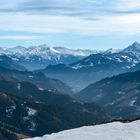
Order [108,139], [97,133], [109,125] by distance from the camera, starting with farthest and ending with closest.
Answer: [109,125] → [97,133] → [108,139]

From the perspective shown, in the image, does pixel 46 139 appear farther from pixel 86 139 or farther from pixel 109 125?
pixel 109 125

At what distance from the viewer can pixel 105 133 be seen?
4731 centimetres

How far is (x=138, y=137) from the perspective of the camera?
4525cm

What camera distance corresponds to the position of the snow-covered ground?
150 feet

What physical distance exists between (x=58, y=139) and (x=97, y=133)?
4363 mm

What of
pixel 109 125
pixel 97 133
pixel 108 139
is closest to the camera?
pixel 108 139

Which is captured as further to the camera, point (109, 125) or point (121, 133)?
point (109, 125)

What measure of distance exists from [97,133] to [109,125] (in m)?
3.90

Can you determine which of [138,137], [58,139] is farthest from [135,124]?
[58,139]

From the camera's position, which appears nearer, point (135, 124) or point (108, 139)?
point (108, 139)

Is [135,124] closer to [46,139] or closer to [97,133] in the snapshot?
[97,133]

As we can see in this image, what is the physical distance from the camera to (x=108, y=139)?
44719 millimetres

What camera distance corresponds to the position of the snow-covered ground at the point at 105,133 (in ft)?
150

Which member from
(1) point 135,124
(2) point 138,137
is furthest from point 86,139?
(1) point 135,124
